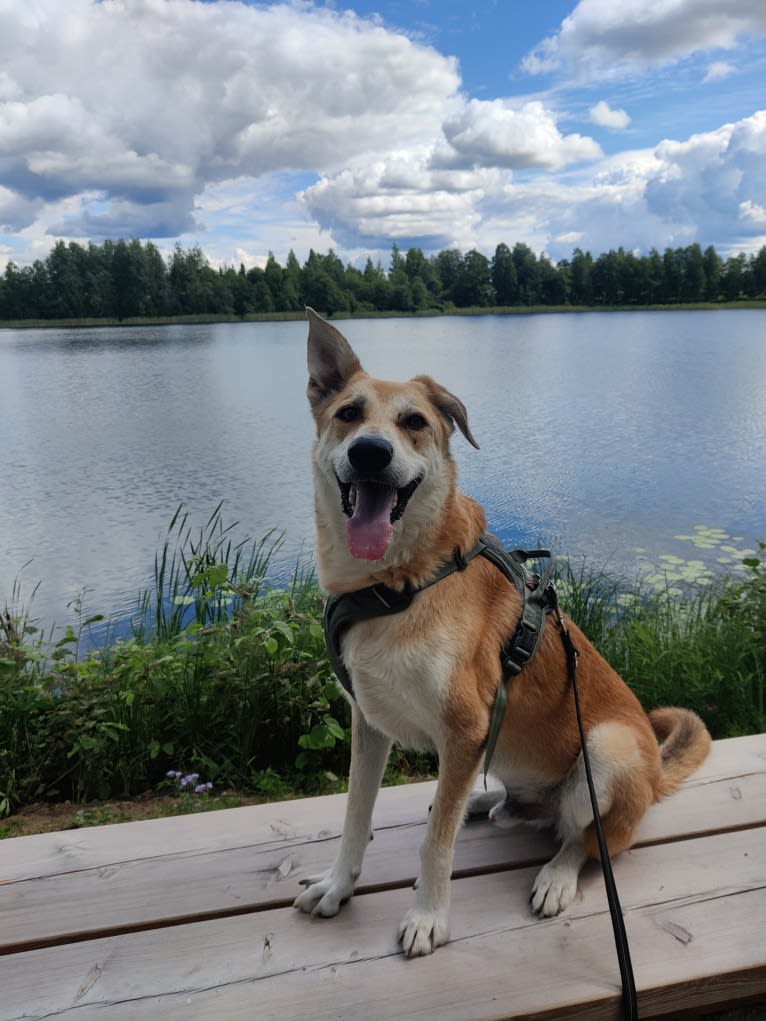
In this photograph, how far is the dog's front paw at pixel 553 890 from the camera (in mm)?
2160

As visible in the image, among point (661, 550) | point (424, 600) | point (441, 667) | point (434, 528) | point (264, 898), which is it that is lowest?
point (661, 550)

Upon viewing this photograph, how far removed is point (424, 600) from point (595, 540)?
682 centimetres

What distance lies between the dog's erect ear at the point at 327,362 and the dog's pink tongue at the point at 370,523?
1.93ft

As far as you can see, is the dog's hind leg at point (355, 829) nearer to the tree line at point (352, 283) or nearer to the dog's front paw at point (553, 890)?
the dog's front paw at point (553, 890)

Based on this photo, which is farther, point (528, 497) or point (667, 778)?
point (528, 497)

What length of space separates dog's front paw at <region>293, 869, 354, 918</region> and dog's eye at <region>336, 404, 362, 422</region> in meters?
1.49

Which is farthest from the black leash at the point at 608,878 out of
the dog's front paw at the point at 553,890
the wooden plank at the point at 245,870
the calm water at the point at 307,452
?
the calm water at the point at 307,452

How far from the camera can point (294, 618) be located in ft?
13.5

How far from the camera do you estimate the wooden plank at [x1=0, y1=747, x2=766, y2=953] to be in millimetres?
2158

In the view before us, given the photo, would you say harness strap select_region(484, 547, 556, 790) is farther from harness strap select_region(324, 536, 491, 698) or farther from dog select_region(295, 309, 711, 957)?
harness strap select_region(324, 536, 491, 698)

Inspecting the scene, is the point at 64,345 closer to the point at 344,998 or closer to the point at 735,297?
A: the point at 344,998

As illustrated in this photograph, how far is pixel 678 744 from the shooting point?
287 centimetres

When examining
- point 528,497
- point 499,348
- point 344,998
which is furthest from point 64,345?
point 344,998

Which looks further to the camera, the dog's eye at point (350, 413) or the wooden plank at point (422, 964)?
the dog's eye at point (350, 413)
